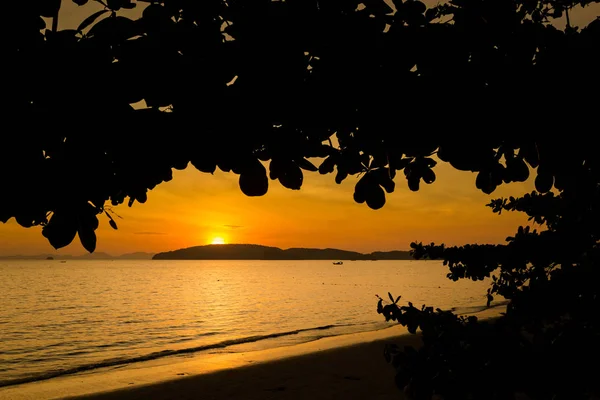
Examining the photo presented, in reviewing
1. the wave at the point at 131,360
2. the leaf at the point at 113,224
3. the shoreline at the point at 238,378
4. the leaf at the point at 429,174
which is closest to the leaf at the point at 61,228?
the leaf at the point at 113,224

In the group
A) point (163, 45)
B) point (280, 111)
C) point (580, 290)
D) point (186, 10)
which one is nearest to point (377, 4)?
point (280, 111)

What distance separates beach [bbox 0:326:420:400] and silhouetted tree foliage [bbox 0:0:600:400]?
28.7ft

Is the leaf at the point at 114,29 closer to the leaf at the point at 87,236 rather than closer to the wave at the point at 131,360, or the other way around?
the leaf at the point at 87,236

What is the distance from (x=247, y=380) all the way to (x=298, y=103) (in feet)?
39.8

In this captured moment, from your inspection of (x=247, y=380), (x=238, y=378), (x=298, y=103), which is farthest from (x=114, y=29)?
(x=238, y=378)

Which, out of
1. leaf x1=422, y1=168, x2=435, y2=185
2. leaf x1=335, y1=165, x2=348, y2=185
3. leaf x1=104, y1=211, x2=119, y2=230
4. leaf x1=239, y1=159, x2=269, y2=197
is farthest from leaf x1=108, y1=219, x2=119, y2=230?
leaf x1=422, y1=168, x2=435, y2=185

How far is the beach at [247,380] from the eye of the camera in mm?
11484

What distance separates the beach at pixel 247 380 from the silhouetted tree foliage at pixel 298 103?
8.76 meters

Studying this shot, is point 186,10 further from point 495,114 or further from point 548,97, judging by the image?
point 548,97

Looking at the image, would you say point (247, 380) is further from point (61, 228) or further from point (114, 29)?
point (114, 29)

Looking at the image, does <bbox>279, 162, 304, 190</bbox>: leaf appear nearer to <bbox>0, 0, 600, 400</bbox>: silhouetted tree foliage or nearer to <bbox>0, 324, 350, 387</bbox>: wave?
<bbox>0, 0, 600, 400</bbox>: silhouetted tree foliage

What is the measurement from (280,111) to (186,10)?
0.63 metres

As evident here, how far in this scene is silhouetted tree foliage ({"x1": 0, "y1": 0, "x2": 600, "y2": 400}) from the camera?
6.16ft

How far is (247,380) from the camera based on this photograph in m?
13.0
